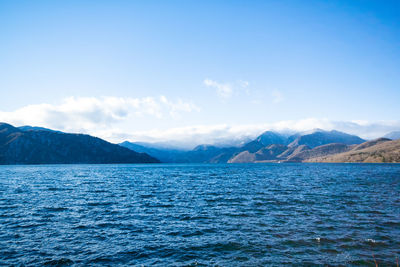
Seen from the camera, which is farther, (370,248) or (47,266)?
(370,248)

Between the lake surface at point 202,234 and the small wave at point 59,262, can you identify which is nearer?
the small wave at point 59,262

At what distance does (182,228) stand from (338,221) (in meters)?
18.7

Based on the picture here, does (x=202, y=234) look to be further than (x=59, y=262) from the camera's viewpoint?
Yes

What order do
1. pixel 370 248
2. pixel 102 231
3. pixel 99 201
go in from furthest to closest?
1. pixel 99 201
2. pixel 102 231
3. pixel 370 248

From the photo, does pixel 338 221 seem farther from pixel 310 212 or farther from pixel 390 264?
pixel 390 264

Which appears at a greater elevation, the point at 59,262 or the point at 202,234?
the point at 59,262

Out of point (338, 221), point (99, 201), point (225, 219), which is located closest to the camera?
point (338, 221)

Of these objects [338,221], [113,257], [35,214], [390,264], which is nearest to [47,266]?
[113,257]

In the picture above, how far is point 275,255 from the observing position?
18766 mm

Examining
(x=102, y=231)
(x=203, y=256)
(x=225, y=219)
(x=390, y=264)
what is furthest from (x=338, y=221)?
(x=102, y=231)

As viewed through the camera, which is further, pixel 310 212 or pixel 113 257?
pixel 310 212

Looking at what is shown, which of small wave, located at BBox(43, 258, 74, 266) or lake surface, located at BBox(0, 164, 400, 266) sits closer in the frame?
small wave, located at BBox(43, 258, 74, 266)

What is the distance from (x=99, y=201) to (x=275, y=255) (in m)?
35.3

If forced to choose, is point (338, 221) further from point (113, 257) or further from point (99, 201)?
point (99, 201)
